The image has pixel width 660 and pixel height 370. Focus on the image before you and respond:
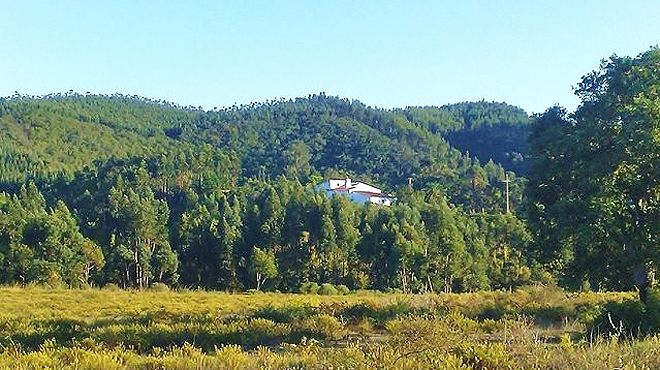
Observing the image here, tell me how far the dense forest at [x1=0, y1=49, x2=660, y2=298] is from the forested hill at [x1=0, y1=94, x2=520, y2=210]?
0.52m

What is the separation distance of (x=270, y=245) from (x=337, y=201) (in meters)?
6.99

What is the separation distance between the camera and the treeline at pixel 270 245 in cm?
5091

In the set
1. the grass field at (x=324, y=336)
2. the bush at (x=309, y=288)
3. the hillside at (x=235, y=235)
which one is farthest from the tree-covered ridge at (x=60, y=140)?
the grass field at (x=324, y=336)

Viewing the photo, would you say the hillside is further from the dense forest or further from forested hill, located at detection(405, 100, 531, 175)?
forested hill, located at detection(405, 100, 531, 175)

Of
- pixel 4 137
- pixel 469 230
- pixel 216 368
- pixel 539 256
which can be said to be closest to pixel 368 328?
pixel 539 256

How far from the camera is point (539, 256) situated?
51.8ft

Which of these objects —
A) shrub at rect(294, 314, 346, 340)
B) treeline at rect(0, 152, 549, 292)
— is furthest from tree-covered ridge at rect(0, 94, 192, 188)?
shrub at rect(294, 314, 346, 340)

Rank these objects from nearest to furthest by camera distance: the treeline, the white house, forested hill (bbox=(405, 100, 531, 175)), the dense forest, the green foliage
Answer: the green foliage
the dense forest
the treeline
the white house
forested hill (bbox=(405, 100, 531, 175))

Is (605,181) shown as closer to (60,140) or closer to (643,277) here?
(643,277)

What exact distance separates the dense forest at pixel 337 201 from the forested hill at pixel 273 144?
52 cm

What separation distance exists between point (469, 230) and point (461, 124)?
5108 inches

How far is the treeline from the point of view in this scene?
50906 mm

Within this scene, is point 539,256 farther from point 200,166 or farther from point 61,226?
point 200,166

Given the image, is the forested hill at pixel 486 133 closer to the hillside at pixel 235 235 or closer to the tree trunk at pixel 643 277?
the hillside at pixel 235 235
